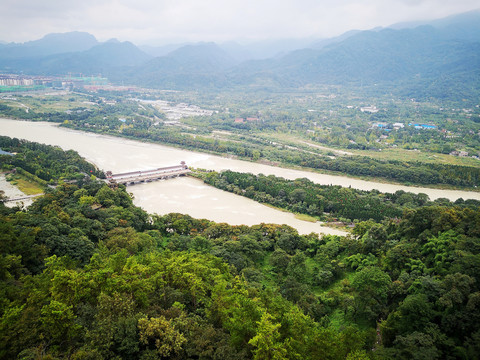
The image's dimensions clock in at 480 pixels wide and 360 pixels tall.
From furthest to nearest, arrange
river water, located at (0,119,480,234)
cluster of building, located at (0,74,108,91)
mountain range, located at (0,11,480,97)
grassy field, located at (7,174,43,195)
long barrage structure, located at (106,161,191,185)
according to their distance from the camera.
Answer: mountain range, located at (0,11,480,97) < cluster of building, located at (0,74,108,91) < long barrage structure, located at (106,161,191,185) < river water, located at (0,119,480,234) < grassy field, located at (7,174,43,195)

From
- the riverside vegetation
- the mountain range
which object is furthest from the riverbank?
the mountain range

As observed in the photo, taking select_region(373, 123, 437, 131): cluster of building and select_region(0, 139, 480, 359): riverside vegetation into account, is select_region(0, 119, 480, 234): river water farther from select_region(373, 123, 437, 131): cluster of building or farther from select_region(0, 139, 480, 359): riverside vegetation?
select_region(373, 123, 437, 131): cluster of building

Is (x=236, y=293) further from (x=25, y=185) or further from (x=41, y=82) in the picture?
(x=41, y=82)

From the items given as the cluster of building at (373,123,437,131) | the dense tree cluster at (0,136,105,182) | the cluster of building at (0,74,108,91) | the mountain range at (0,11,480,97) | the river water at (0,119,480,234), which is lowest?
the river water at (0,119,480,234)

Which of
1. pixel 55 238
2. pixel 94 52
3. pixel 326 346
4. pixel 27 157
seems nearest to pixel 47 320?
pixel 326 346

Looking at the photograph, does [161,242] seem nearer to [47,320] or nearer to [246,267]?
[246,267]
